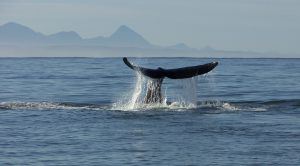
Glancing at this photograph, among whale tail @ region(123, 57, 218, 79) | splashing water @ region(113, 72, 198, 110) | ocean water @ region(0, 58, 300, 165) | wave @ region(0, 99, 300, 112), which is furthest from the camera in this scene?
wave @ region(0, 99, 300, 112)

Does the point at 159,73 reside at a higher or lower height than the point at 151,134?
higher

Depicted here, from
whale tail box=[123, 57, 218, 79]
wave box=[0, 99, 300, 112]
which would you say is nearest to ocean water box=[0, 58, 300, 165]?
wave box=[0, 99, 300, 112]

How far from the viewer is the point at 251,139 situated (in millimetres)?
14906

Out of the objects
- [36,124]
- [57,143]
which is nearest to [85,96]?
[36,124]

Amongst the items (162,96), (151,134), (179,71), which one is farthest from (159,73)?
(151,134)

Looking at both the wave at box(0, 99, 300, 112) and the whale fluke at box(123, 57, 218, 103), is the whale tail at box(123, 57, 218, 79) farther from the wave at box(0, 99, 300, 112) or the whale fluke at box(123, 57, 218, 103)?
the wave at box(0, 99, 300, 112)

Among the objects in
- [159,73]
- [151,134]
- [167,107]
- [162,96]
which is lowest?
[151,134]

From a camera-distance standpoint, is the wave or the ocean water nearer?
the ocean water

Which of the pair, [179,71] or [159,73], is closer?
[179,71]

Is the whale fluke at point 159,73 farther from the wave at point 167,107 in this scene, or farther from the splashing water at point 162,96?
the wave at point 167,107

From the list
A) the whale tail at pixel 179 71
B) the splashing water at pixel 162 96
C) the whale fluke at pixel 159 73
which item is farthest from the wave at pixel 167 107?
the whale tail at pixel 179 71

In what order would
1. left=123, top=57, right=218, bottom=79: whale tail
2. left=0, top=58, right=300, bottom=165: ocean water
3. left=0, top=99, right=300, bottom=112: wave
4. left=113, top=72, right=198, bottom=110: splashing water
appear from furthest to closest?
left=0, top=99, right=300, bottom=112: wave → left=113, top=72, right=198, bottom=110: splashing water → left=123, top=57, right=218, bottom=79: whale tail → left=0, top=58, right=300, bottom=165: ocean water

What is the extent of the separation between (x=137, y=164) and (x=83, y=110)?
321 inches

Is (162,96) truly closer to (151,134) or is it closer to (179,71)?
(179,71)
